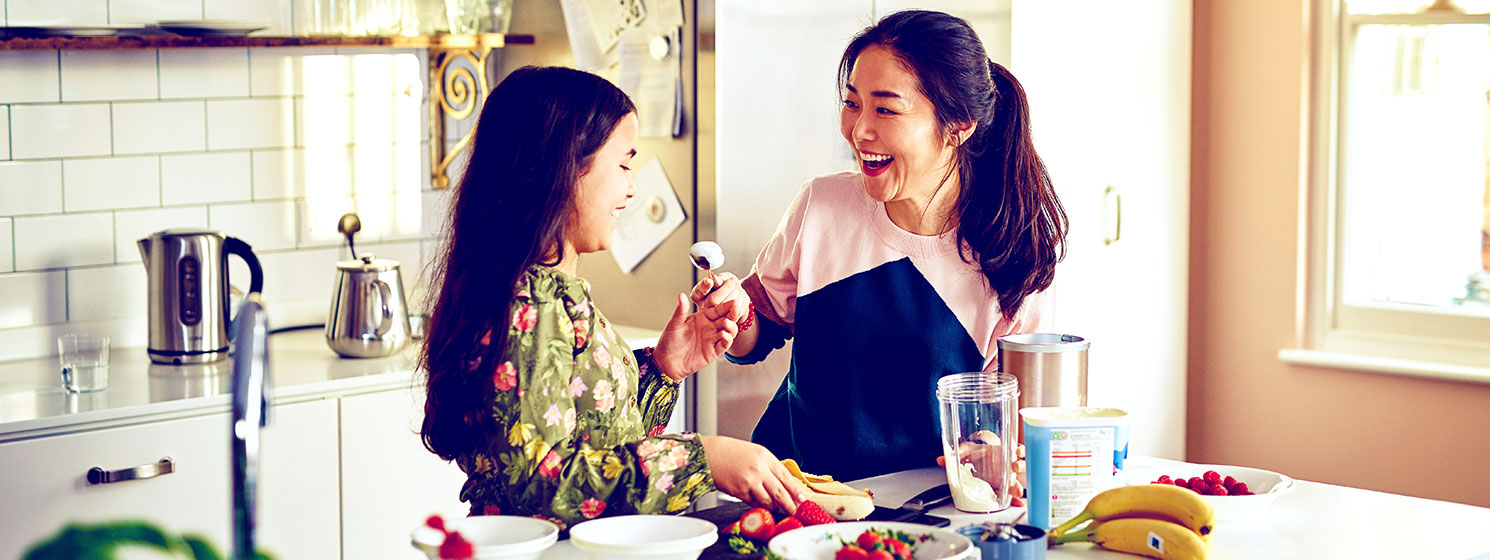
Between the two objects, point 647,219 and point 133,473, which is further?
point 647,219

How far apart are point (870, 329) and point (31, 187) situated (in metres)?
1.61

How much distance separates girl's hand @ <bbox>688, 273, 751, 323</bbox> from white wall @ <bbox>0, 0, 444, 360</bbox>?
1.39 metres

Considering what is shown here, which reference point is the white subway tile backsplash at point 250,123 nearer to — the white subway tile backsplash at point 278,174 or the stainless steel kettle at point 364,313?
the white subway tile backsplash at point 278,174

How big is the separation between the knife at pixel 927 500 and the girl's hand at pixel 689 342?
1.04 feet

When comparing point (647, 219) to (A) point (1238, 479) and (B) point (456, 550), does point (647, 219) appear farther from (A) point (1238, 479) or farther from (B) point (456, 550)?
(B) point (456, 550)

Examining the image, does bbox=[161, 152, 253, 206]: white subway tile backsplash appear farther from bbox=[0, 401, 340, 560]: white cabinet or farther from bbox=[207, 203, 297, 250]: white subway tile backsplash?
bbox=[0, 401, 340, 560]: white cabinet

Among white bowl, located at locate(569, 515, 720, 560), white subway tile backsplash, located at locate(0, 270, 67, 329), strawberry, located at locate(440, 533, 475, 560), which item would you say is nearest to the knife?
white bowl, located at locate(569, 515, 720, 560)

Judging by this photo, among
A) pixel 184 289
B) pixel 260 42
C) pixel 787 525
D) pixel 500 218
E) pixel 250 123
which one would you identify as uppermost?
pixel 260 42

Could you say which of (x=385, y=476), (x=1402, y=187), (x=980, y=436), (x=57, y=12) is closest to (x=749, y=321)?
(x=980, y=436)

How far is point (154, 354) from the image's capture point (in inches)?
101

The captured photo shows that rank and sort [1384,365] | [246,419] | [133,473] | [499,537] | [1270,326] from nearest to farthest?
[246,419] < [499,537] < [133,473] < [1384,365] < [1270,326]

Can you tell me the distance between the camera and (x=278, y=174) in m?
2.94

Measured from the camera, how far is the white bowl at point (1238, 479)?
5.53 feet

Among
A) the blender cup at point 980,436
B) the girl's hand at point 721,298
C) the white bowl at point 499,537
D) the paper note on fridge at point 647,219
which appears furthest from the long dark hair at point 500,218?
the paper note on fridge at point 647,219
